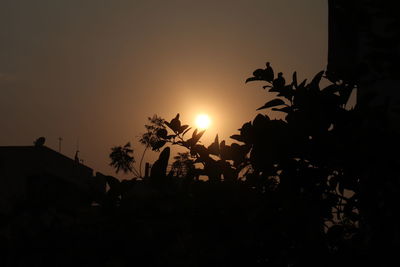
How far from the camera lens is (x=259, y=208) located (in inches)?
136

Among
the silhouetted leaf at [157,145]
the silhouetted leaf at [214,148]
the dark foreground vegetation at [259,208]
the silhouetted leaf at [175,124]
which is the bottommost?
the dark foreground vegetation at [259,208]

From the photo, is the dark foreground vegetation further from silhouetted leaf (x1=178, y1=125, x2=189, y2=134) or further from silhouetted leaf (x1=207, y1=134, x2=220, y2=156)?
silhouetted leaf (x1=178, y1=125, x2=189, y2=134)

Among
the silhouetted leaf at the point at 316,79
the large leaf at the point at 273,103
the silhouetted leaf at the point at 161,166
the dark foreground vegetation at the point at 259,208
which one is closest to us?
the dark foreground vegetation at the point at 259,208

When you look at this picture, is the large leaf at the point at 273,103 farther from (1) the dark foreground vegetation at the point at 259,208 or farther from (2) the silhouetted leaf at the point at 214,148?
(2) the silhouetted leaf at the point at 214,148

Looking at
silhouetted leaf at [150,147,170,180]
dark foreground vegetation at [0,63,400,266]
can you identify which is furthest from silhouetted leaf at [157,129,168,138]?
silhouetted leaf at [150,147,170,180]

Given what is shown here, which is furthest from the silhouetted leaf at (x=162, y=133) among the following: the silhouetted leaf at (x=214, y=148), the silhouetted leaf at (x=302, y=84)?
the silhouetted leaf at (x=302, y=84)

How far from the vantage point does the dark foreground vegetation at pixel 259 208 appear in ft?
9.55

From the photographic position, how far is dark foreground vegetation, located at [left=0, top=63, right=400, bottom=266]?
9.55 feet

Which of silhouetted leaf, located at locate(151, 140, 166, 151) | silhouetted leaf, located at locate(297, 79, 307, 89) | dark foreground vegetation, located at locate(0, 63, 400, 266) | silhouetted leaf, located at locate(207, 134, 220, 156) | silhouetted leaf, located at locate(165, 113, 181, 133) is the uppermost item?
silhouetted leaf, located at locate(165, 113, 181, 133)

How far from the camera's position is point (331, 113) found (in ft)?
11.8

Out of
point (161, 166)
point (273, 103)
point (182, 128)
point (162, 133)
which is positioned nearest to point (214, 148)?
point (273, 103)

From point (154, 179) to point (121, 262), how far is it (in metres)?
0.56

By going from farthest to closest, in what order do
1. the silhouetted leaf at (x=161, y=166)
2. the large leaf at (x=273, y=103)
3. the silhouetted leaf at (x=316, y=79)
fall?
the large leaf at (x=273, y=103) < the silhouetted leaf at (x=316, y=79) < the silhouetted leaf at (x=161, y=166)

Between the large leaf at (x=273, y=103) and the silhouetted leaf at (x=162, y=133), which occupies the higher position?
the silhouetted leaf at (x=162, y=133)
